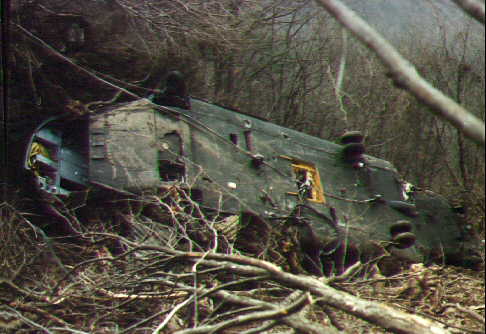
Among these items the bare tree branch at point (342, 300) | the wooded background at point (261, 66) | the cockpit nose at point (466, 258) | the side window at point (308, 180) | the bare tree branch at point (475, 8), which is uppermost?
the bare tree branch at point (475, 8)

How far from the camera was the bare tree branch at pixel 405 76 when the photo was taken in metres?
1.96

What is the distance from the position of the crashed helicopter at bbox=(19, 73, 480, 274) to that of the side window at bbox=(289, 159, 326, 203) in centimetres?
2

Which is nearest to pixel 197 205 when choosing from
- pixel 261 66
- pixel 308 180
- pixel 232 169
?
pixel 232 169

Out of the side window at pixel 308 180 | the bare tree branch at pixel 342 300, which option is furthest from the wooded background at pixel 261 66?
the bare tree branch at pixel 342 300

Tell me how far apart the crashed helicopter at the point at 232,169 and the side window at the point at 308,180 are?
0.05 feet

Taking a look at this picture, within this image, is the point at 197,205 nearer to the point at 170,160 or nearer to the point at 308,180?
the point at 170,160

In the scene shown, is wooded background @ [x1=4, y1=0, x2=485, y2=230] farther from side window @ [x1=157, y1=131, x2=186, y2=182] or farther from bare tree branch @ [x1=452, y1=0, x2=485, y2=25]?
bare tree branch @ [x1=452, y1=0, x2=485, y2=25]

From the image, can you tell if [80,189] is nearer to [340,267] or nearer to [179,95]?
[179,95]

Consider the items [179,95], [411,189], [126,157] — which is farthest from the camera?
[411,189]

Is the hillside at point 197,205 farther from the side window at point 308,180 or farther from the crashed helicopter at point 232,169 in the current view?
the side window at point 308,180

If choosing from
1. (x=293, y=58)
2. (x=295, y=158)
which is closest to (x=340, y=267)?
(x=295, y=158)

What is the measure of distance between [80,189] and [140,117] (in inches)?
52.0

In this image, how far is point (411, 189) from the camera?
437 inches

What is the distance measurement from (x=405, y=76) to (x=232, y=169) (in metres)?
6.51
